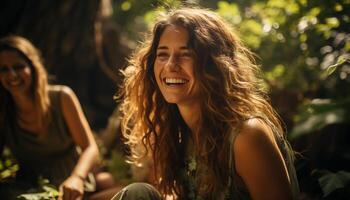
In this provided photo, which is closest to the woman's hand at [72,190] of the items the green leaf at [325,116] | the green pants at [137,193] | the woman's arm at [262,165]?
the green pants at [137,193]

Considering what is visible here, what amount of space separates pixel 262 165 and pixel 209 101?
49 cm

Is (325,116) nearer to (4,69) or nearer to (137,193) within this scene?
(137,193)

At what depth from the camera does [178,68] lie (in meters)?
2.53

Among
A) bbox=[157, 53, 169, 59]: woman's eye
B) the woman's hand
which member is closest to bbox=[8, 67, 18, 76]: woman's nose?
the woman's hand

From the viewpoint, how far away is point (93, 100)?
6.61 m

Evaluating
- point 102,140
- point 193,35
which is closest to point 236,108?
point 193,35

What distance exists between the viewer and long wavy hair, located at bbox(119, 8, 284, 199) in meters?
2.45

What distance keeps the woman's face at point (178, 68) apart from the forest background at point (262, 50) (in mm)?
624

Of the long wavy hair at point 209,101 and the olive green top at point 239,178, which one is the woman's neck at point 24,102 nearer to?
the long wavy hair at point 209,101

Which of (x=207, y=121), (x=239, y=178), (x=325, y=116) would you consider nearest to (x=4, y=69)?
(x=207, y=121)

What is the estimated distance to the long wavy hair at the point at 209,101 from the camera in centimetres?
245

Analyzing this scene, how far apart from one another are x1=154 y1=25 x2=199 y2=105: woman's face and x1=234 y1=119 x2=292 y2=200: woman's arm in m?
0.47

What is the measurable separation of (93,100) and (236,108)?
4.44 meters

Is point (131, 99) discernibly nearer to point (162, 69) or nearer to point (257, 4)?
point (162, 69)
